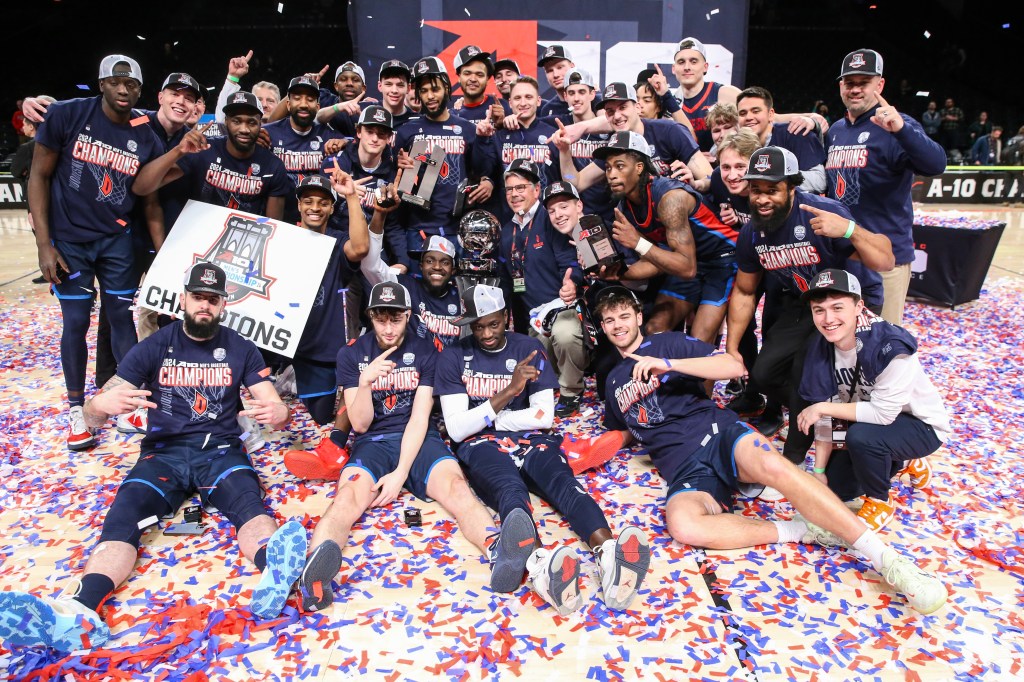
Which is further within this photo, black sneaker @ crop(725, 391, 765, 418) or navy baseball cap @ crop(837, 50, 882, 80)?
black sneaker @ crop(725, 391, 765, 418)

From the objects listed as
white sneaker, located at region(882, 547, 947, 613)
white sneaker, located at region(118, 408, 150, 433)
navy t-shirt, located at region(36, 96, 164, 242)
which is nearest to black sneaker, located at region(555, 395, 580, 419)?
white sneaker, located at region(882, 547, 947, 613)

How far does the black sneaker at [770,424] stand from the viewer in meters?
4.73

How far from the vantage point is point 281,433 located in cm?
491

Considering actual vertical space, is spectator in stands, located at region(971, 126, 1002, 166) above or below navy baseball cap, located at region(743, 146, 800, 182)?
above

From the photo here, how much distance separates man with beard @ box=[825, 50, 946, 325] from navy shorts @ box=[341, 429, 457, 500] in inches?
133

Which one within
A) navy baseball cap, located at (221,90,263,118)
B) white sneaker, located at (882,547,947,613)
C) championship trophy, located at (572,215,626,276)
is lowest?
white sneaker, located at (882,547,947,613)

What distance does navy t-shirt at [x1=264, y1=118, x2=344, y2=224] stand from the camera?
5.60m

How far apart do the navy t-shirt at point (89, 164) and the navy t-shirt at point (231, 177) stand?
445 mm

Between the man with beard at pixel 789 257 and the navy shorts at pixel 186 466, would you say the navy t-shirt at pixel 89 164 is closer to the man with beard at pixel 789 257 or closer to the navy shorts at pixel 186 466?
the navy shorts at pixel 186 466

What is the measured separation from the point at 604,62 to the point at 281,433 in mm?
8457

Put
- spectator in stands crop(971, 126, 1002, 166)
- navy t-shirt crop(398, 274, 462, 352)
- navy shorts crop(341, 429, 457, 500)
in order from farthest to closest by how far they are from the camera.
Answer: spectator in stands crop(971, 126, 1002, 166) < navy t-shirt crop(398, 274, 462, 352) < navy shorts crop(341, 429, 457, 500)

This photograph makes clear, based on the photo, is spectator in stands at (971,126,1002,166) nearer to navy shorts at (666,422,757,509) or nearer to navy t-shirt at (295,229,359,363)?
navy shorts at (666,422,757,509)

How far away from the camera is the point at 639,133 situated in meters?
5.23

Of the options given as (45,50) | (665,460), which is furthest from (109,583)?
(45,50)
